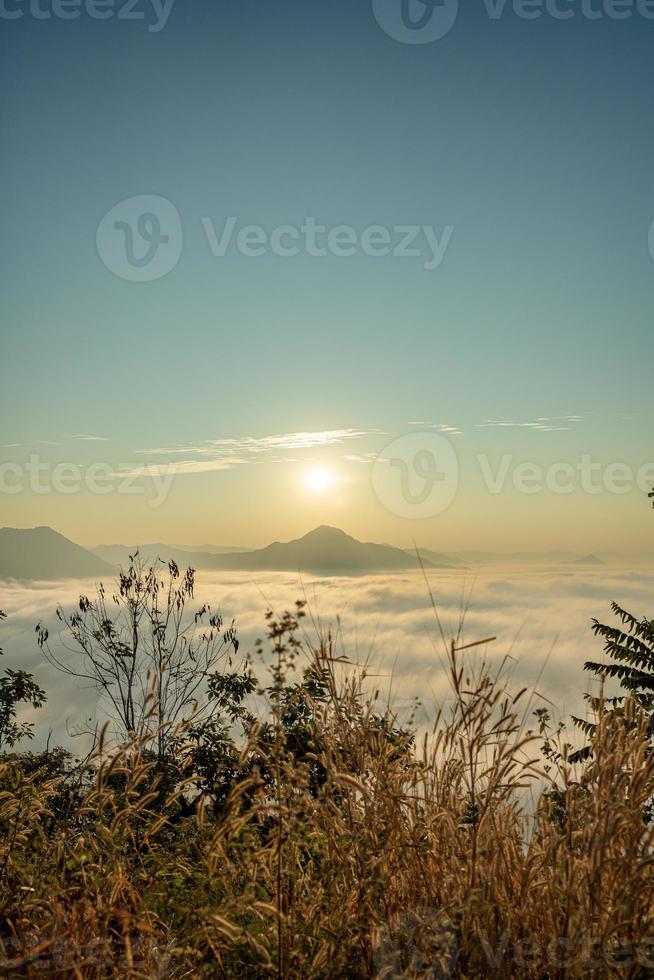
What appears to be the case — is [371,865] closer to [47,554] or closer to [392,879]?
[392,879]

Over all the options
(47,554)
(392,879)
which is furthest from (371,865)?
(47,554)

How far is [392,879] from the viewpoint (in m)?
2.69

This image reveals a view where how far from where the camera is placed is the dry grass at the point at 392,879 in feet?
7.44

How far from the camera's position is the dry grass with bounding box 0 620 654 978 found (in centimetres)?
227

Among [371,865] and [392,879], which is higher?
[371,865]

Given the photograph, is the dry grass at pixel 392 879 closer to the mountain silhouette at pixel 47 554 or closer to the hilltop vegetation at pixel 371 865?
the hilltop vegetation at pixel 371 865

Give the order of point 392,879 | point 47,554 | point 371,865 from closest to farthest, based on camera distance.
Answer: point 371,865 < point 392,879 < point 47,554

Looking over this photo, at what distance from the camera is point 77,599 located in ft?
35.1

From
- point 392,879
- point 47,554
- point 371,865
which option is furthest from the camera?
point 47,554

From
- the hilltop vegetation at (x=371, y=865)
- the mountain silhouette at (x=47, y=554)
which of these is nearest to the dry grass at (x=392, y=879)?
the hilltop vegetation at (x=371, y=865)

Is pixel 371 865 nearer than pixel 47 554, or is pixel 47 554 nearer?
pixel 371 865

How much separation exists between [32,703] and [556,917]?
8508 millimetres

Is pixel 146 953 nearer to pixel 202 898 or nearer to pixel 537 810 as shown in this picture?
pixel 202 898

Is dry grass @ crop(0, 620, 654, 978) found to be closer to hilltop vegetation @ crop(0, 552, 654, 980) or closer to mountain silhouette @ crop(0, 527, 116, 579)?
hilltop vegetation @ crop(0, 552, 654, 980)
